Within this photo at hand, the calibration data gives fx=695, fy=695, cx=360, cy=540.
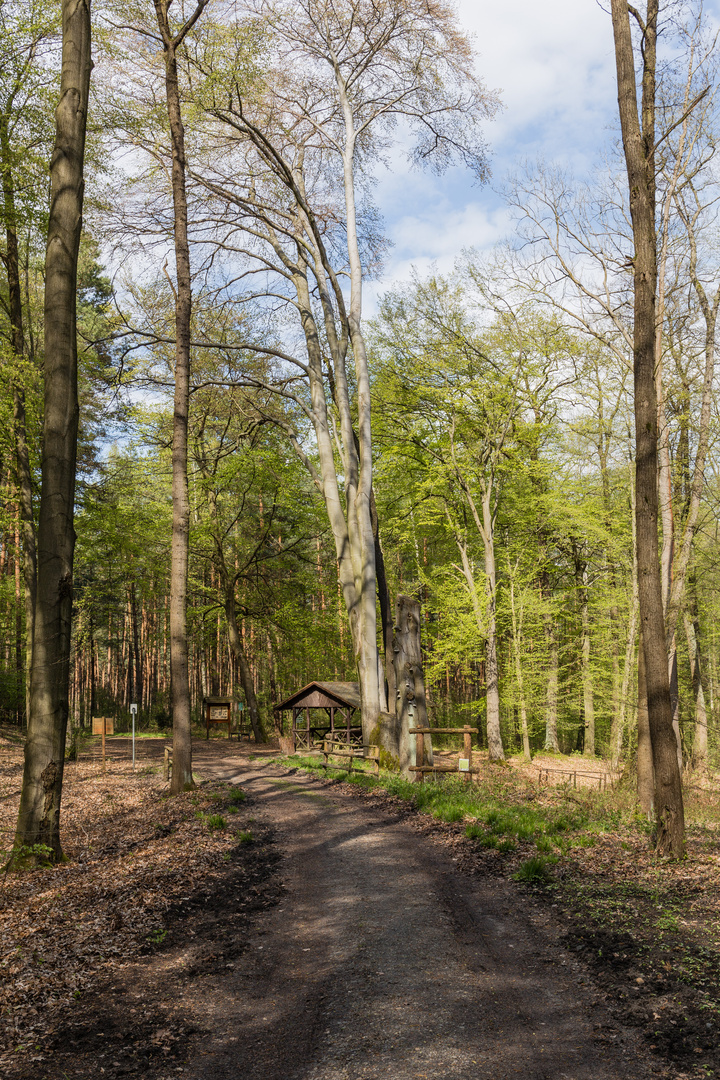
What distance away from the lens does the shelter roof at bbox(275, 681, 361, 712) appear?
75.7ft

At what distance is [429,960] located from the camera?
5.38m

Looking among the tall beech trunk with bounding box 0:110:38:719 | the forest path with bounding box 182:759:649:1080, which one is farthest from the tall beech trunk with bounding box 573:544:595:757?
the forest path with bounding box 182:759:649:1080

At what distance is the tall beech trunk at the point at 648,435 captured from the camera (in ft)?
26.4

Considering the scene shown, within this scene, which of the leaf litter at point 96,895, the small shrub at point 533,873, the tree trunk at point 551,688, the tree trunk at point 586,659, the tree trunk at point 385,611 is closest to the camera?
the leaf litter at point 96,895

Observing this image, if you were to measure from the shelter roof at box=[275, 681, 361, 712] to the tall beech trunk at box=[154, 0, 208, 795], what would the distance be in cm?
1056

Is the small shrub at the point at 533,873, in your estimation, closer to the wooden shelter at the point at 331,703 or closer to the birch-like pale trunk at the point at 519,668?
the birch-like pale trunk at the point at 519,668

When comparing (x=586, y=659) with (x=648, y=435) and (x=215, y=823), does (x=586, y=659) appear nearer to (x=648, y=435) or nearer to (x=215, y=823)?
(x=648, y=435)

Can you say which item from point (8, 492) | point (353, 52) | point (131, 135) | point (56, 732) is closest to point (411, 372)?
point (353, 52)

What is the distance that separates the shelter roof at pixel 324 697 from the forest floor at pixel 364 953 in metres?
12.7

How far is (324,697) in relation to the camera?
926 inches

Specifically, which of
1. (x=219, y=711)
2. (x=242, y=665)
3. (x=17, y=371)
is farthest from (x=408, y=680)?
(x=219, y=711)

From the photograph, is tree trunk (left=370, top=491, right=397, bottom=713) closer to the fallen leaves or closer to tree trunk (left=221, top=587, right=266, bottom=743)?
the fallen leaves

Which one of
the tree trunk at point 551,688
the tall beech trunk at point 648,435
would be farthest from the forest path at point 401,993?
the tree trunk at point 551,688

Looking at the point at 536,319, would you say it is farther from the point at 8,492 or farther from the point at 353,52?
the point at 8,492
